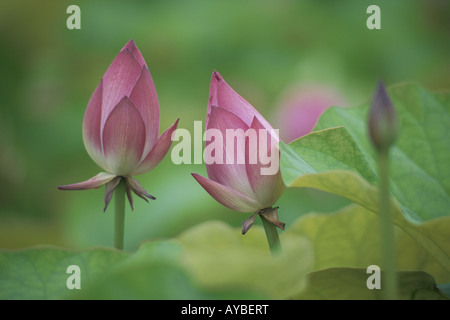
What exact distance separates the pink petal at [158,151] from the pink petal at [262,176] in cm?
6

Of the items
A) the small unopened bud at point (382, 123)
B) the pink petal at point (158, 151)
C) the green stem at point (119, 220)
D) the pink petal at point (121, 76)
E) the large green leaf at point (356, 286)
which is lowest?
the large green leaf at point (356, 286)

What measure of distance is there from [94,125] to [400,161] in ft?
0.85

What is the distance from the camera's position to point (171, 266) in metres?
0.32

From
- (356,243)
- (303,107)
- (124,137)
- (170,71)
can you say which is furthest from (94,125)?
(170,71)

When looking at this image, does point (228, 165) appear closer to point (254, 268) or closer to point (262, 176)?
point (262, 176)

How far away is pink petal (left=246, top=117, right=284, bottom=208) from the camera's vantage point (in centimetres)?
41

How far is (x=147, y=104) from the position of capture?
0.43m

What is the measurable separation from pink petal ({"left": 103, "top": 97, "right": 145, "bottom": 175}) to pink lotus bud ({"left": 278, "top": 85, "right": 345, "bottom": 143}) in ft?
2.63

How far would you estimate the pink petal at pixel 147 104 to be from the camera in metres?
0.43

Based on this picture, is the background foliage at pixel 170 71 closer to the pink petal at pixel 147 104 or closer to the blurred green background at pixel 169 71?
the blurred green background at pixel 169 71

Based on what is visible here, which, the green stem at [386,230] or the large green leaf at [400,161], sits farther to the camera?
the large green leaf at [400,161]

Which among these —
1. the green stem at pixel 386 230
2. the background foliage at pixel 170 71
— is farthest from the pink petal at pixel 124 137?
the background foliage at pixel 170 71

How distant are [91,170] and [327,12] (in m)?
1.12
